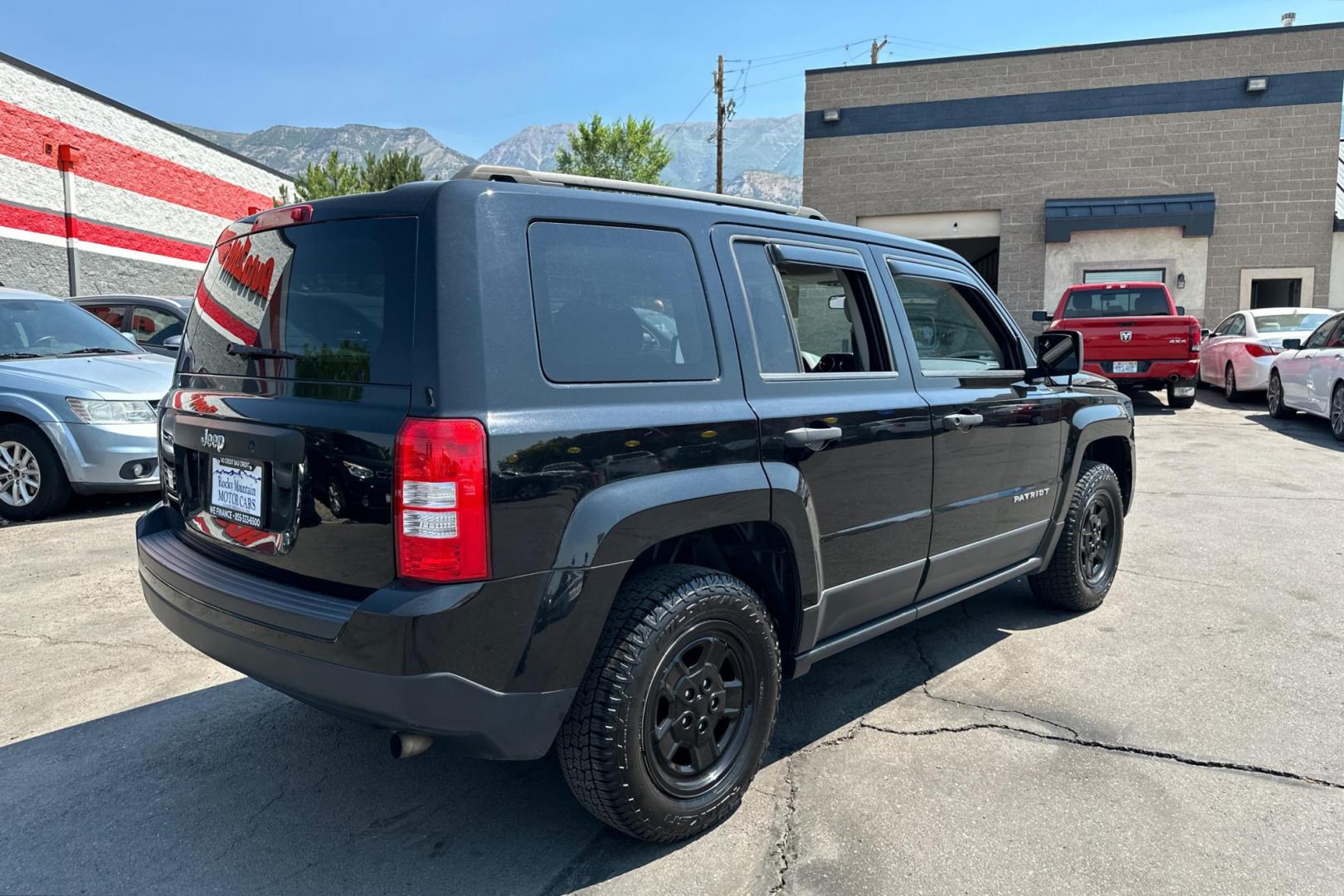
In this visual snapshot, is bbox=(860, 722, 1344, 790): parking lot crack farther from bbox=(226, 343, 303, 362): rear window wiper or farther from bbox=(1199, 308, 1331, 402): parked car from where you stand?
bbox=(1199, 308, 1331, 402): parked car

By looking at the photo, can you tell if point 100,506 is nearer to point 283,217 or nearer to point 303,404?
point 283,217

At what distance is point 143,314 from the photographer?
9633 millimetres

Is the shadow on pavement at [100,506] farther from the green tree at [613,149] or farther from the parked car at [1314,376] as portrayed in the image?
Answer: the green tree at [613,149]

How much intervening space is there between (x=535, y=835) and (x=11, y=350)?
6570 millimetres

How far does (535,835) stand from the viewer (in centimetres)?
270

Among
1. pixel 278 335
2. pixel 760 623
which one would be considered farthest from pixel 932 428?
pixel 278 335

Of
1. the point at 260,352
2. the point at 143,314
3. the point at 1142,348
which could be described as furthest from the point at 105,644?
the point at 1142,348

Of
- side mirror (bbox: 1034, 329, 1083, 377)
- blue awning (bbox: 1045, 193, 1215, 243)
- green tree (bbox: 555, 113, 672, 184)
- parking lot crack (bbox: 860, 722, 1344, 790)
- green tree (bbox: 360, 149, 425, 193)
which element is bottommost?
parking lot crack (bbox: 860, 722, 1344, 790)

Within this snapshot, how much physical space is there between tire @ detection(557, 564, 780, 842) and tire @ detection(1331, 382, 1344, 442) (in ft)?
33.7

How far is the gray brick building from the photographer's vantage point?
2033 centimetres

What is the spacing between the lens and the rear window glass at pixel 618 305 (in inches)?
95.0

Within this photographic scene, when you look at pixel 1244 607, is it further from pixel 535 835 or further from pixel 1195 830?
pixel 535 835

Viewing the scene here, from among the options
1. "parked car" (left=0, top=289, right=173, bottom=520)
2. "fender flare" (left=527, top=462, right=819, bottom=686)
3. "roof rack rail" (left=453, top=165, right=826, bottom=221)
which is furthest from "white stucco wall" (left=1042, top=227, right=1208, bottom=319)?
"fender flare" (left=527, top=462, right=819, bottom=686)

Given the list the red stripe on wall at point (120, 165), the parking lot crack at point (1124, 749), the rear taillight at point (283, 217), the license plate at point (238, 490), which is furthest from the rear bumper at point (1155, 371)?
the red stripe on wall at point (120, 165)
